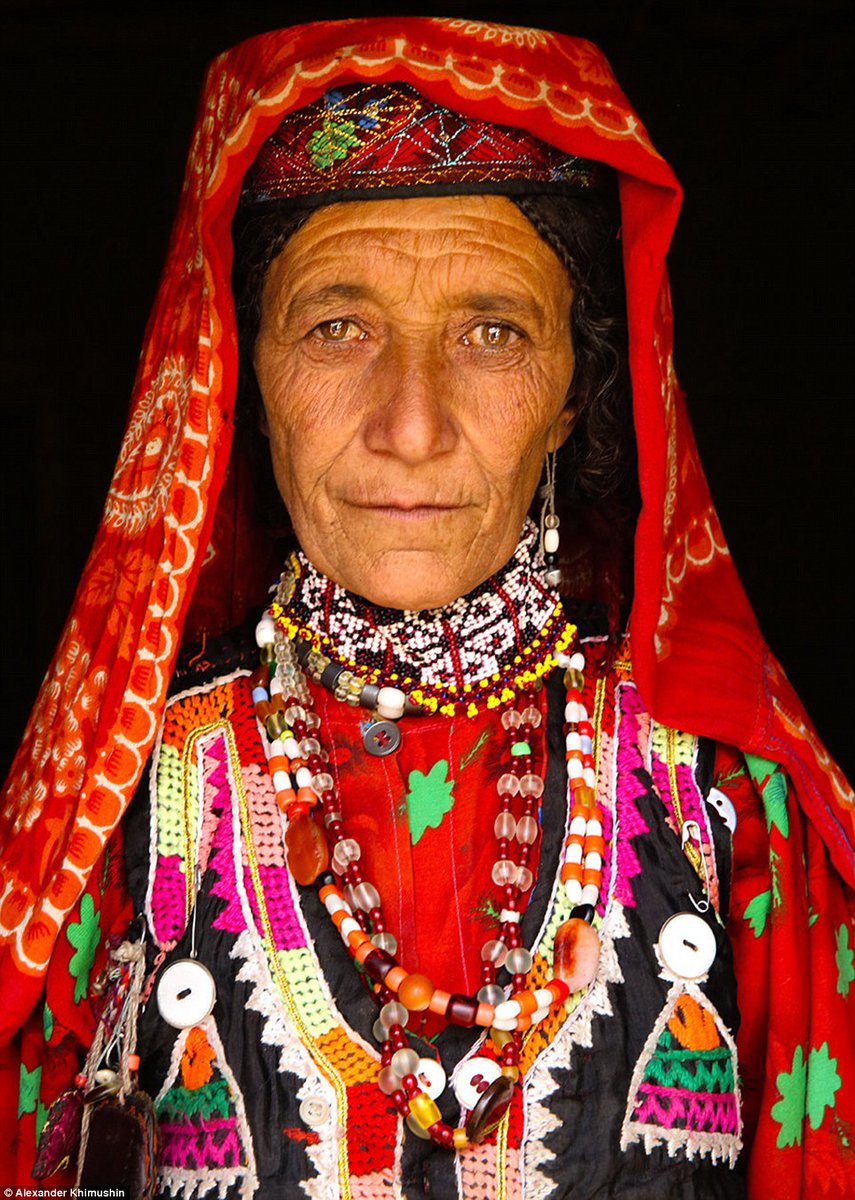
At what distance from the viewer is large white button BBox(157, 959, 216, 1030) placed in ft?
6.23

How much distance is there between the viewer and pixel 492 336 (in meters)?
2.09

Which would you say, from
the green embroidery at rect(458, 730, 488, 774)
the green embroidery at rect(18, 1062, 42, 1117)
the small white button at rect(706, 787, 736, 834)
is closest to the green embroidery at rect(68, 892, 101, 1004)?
the green embroidery at rect(18, 1062, 42, 1117)

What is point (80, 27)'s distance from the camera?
127 inches

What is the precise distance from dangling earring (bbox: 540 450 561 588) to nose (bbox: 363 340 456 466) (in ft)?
0.91

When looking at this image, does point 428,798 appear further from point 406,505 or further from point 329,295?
point 329,295

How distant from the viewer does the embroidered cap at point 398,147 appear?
2.03m

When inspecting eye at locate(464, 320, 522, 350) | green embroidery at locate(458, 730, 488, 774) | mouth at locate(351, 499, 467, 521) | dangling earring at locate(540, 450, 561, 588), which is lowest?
green embroidery at locate(458, 730, 488, 774)

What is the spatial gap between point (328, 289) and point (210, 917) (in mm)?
860

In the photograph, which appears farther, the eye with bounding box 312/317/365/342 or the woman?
the eye with bounding box 312/317/365/342

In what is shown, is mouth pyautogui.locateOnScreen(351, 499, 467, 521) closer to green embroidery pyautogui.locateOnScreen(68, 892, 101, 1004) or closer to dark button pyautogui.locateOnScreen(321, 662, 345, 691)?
dark button pyautogui.locateOnScreen(321, 662, 345, 691)

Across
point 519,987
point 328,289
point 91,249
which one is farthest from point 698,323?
point 519,987

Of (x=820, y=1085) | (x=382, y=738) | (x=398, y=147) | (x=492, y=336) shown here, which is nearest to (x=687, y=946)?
(x=820, y=1085)

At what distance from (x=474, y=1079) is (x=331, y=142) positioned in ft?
4.11

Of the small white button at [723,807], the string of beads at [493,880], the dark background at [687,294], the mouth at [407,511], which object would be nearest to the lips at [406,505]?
the mouth at [407,511]
